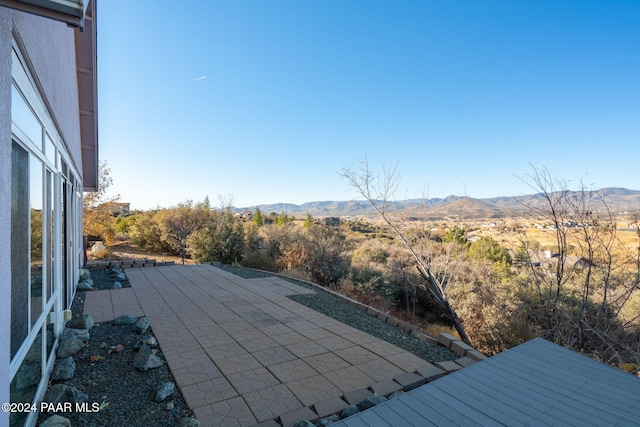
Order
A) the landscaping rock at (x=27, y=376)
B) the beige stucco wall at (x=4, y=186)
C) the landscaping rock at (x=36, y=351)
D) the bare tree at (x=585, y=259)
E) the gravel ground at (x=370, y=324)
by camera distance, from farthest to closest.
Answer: the bare tree at (x=585, y=259)
the gravel ground at (x=370, y=324)
the landscaping rock at (x=36, y=351)
the landscaping rock at (x=27, y=376)
the beige stucco wall at (x=4, y=186)

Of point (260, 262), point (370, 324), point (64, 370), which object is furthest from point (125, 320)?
point (260, 262)

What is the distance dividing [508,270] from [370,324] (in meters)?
8.60

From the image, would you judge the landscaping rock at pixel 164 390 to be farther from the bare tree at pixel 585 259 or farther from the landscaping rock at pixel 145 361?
the bare tree at pixel 585 259

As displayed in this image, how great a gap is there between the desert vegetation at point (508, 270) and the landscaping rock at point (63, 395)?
20.6 feet

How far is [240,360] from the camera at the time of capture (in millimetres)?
3881

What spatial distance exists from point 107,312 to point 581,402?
6.67m

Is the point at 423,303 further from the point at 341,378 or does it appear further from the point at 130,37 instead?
the point at 130,37

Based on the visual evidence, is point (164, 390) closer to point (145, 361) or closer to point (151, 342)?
point (145, 361)

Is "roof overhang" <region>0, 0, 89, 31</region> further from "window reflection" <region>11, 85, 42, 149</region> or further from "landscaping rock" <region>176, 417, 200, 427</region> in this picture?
"landscaping rock" <region>176, 417, 200, 427</region>

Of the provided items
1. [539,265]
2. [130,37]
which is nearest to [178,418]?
[539,265]

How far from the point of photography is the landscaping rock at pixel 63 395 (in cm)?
271

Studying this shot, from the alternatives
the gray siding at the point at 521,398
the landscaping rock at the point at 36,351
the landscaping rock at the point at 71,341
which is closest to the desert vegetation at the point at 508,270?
the gray siding at the point at 521,398

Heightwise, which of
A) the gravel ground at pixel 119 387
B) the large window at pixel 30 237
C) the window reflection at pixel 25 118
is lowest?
the gravel ground at pixel 119 387

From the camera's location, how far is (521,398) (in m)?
2.52
